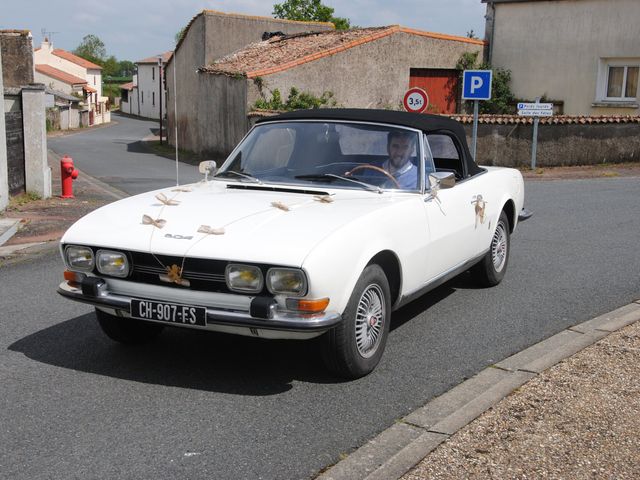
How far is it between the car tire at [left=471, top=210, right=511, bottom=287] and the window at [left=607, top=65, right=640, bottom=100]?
2027 centimetres

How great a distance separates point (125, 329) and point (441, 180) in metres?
2.56

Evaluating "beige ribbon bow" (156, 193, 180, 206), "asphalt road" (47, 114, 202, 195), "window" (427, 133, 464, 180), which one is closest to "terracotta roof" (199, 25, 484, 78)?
"asphalt road" (47, 114, 202, 195)

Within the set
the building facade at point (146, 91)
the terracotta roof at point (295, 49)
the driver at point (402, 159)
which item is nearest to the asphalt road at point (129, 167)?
the terracotta roof at point (295, 49)


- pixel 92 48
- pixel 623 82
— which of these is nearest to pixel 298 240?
pixel 623 82

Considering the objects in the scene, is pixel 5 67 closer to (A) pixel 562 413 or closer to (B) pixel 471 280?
(B) pixel 471 280

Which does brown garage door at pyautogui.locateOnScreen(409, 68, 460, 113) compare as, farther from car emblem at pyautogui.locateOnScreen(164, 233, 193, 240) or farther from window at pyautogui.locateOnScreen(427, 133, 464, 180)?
car emblem at pyautogui.locateOnScreen(164, 233, 193, 240)

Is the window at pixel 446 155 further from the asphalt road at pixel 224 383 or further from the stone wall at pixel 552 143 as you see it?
the stone wall at pixel 552 143

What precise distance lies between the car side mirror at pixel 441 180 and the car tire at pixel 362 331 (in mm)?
1078

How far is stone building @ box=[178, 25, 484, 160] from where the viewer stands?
25031 millimetres

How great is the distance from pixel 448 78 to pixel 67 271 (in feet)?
80.4

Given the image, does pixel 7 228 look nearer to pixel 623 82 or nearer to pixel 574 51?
pixel 574 51

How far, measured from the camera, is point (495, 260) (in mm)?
7699

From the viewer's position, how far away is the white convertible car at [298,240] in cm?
460

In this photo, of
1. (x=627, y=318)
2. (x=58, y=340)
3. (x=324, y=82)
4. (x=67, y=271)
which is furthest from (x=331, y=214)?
(x=324, y=82)
